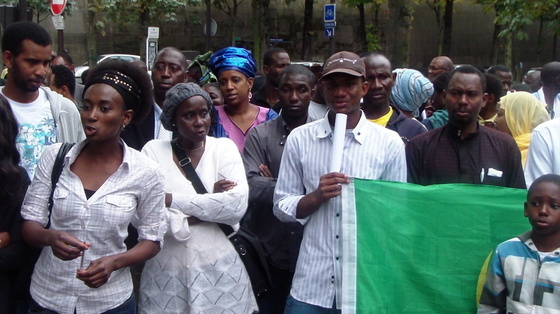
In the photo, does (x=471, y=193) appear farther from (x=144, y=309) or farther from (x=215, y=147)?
(x=144, y=309)

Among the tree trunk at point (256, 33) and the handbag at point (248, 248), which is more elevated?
the tree trunk at point (256, 33)

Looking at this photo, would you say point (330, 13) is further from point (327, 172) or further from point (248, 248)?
point (327, 172)

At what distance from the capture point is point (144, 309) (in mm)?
4059

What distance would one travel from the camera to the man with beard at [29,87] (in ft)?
14.7

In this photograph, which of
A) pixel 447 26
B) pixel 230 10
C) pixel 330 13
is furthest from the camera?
pixel 230 10

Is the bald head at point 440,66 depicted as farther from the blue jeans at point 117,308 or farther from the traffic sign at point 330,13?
the traffic sign at point 330,13

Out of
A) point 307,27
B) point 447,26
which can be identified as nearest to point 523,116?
point 307,27

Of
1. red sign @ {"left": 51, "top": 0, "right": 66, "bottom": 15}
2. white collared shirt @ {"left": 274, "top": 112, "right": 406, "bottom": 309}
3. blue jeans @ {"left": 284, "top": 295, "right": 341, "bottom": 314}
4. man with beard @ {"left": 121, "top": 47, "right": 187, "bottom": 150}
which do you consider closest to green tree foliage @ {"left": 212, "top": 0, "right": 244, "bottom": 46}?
red sign @ {"left": 51, "top": 0, "right": 66, "bottom": 15}

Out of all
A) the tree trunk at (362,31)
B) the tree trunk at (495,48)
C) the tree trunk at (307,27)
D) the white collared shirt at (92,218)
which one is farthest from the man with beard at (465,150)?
the tree trunk at (495,48)

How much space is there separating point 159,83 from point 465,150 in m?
2.56

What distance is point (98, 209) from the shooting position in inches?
135

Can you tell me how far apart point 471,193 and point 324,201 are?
3.16ft

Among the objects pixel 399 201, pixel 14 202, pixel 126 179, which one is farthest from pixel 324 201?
pixel 14 202

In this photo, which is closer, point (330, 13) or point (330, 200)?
point (330, 200)
